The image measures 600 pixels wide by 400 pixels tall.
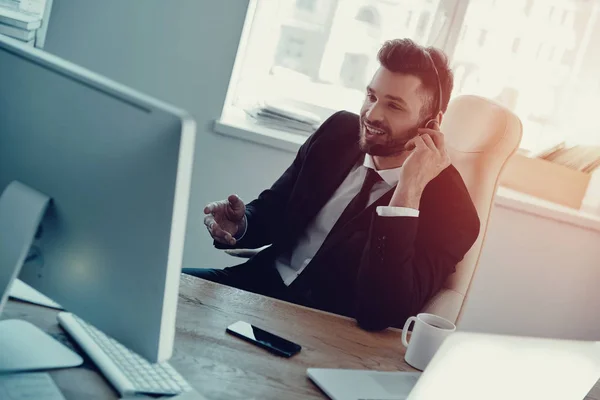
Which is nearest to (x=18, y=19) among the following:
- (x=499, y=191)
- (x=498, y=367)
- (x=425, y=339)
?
(x=425, y=339)

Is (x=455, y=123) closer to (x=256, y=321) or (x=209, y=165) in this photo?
(x=256, y=321)

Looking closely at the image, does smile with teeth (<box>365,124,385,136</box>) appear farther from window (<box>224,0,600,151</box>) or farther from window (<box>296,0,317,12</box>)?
window (<box>296,0,317,12</box>)

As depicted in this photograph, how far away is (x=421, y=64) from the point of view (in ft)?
6.08

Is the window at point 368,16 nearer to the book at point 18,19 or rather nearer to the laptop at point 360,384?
the book at point 18,19

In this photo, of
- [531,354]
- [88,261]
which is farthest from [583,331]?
[88,261]

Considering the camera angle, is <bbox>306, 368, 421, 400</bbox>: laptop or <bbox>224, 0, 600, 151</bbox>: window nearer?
<bbox>306, 368, 421, 400</bbox>: laptop

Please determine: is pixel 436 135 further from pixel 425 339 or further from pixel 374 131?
pixel 425 339

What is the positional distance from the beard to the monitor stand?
1.12 m

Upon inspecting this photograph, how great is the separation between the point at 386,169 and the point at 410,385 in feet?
2.59

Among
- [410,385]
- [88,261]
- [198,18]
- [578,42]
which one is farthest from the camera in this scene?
[578,42]

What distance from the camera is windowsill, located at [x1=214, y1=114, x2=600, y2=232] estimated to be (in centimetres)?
249

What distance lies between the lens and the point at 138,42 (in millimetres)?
2469

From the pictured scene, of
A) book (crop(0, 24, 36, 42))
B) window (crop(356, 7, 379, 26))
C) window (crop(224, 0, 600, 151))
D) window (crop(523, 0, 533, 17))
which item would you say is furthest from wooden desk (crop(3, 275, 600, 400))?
window (crop(523, 0, 533, 17))

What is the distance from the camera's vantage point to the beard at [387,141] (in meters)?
Answer: 1.86
